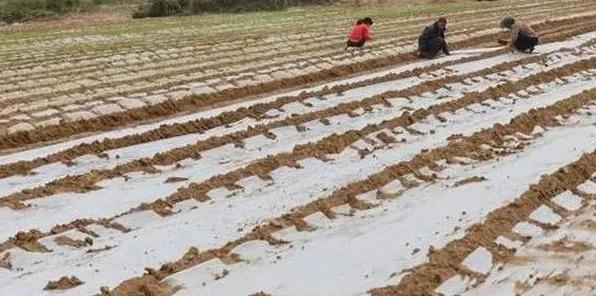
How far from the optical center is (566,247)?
5.95m

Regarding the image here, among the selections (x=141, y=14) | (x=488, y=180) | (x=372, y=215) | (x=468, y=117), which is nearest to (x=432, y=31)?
(x=468, y=117)

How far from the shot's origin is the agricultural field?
220 inches

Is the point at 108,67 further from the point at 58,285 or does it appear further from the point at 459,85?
the point at 58,285

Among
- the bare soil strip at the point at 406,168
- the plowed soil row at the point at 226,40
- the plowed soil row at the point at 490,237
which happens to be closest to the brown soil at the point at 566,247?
the plowed soil row at the point at 490,237

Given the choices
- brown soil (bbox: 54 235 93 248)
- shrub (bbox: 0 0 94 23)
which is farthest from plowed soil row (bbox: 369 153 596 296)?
shrub (bbox: 0 0 94 23)

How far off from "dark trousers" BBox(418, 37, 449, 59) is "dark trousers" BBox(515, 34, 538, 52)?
1320 mm

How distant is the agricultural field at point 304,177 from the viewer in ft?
18.3

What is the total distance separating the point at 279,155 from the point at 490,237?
3051 millimetres

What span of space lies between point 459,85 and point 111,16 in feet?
96.4

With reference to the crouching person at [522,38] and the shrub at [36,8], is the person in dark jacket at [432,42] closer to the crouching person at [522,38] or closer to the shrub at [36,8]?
the crouching person at [522,38]

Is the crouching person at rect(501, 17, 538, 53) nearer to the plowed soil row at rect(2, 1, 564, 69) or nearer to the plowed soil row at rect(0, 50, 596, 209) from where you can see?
the plowed soil row at rect(0, 50, 596, 209)

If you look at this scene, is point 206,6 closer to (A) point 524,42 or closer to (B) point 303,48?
(B) point 303,48

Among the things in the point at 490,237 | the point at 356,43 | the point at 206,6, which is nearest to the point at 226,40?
the point at 356,43

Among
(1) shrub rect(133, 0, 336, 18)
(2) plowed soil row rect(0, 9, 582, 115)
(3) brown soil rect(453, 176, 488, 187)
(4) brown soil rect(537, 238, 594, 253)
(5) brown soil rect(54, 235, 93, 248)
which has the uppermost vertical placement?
(5) brown soil rect(54, 235, 93, 248)
